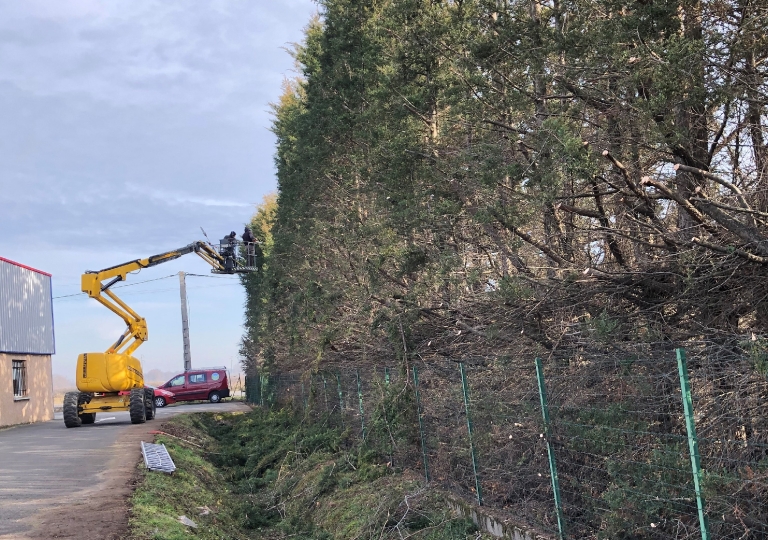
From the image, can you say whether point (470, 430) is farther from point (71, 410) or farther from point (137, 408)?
point (71, 410)

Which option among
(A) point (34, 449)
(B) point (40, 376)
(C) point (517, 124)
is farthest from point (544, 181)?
(B) point (40, 376)

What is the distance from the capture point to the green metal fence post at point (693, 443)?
4.53 m

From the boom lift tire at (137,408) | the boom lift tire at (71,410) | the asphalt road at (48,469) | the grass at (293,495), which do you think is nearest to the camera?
the grass at (293,495)

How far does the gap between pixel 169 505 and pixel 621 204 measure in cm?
713

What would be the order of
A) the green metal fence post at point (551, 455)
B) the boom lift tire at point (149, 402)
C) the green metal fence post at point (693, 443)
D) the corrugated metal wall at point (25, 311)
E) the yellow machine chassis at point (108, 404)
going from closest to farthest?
the green metal fence post at point (693, 443) < the green metal fence post at point (551, 455) < the boom lift tire at point (149, 402) < the yellow machine chassis at point (108, 404) < the corrugated metal wall at point (25, 311)

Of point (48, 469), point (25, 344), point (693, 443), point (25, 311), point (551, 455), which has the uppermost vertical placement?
point (25, 311)

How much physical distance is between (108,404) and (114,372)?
1.17 m

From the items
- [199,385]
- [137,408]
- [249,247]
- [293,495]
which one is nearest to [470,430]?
[293,495]

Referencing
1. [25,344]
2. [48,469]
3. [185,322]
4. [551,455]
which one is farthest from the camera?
[185,322]

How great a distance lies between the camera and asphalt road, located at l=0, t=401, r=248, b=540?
30.5 feet

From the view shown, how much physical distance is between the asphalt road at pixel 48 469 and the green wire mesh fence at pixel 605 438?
16.3 ft

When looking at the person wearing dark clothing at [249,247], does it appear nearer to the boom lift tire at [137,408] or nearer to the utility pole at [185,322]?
the boom lift tire at [137,408]

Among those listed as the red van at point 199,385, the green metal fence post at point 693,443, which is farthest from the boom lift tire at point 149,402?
the green metal fence post at point 693,443

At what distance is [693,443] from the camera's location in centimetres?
458
